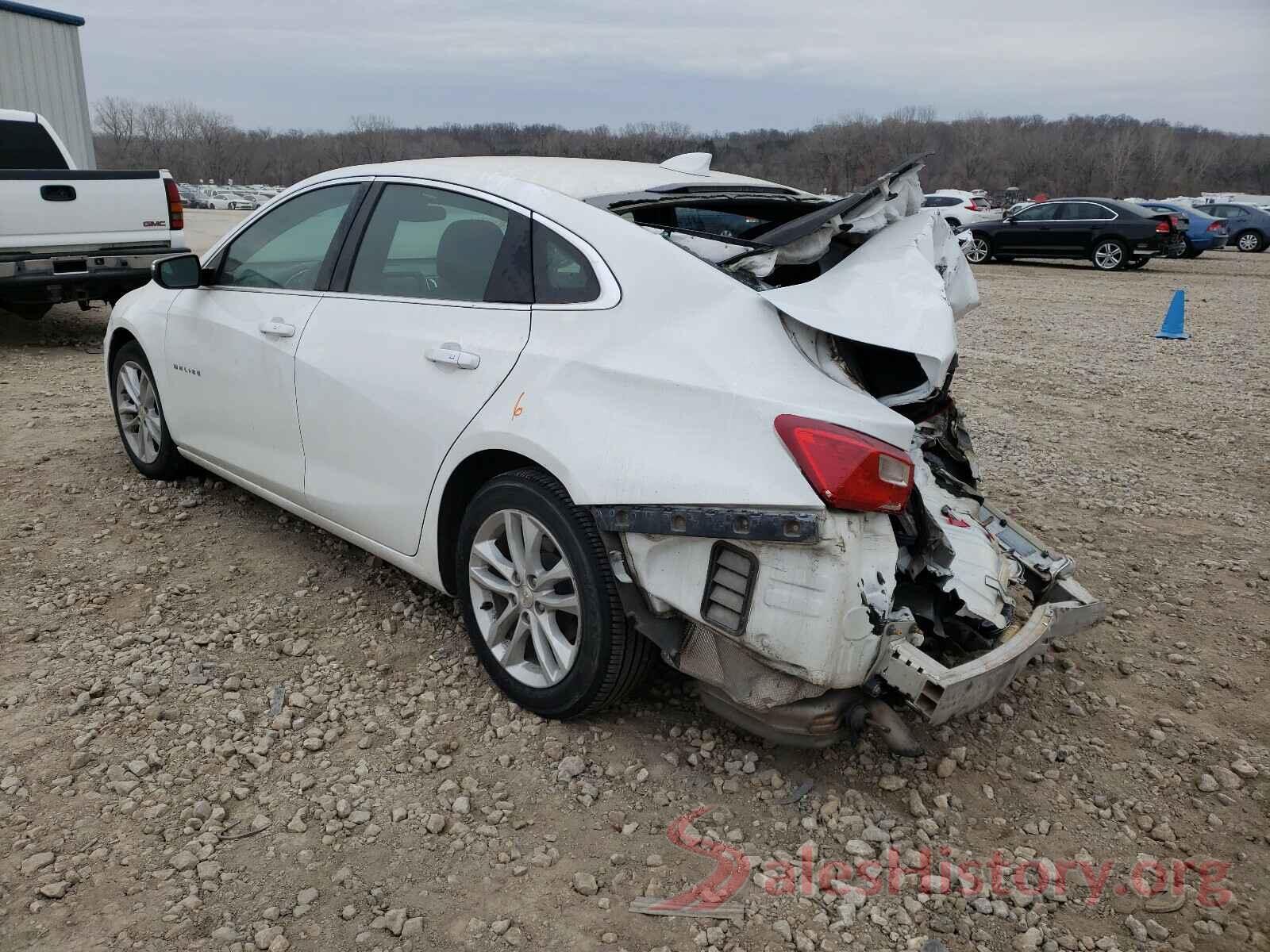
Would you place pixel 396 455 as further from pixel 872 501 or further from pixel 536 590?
pixel 872 501

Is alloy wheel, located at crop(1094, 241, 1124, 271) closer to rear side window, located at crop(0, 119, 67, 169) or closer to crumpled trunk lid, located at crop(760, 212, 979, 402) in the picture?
rear side window, located at crop(0, 119, 67, 169)

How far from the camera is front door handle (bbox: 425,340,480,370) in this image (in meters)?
2.99

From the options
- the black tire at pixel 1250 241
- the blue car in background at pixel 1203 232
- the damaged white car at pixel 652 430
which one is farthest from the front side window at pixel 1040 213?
the damaged white car at pixel 652 430

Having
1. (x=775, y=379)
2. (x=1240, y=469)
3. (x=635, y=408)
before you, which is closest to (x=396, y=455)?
(x=635, y=408)

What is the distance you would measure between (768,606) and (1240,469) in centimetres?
496

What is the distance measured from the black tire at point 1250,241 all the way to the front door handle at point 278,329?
29502 mm

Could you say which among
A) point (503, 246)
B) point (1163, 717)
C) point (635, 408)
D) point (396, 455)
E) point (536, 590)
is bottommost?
point (1163, 717)

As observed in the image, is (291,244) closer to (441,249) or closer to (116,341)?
(441,249)

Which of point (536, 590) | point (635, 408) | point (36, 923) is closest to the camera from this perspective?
point (36, 923)

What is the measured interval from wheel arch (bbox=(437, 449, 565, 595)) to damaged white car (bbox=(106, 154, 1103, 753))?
0.03ft

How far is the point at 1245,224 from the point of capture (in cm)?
2616

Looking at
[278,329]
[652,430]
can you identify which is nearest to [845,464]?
[652,430]

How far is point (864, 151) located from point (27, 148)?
260 feet

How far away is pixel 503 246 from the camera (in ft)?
10.2
